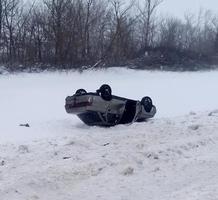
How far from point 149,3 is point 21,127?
122ft

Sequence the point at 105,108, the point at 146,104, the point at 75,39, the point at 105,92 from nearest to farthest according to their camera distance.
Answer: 1. the point at 105,92
2. the point at 105,108
3. the point at 146,104
4. the point at 75,39

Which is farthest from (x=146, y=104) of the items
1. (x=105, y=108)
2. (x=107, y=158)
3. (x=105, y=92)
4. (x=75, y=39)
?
(x=75, y=39)

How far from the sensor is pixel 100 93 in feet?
42.2

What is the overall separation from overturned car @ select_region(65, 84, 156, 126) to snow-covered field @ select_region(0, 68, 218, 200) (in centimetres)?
37

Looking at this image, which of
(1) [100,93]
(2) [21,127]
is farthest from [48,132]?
(1) [100,93]

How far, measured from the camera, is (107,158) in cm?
883

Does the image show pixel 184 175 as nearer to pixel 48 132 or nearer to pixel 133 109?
pixel 48 132

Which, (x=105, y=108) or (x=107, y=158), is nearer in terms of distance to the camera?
(x=107, y=158)

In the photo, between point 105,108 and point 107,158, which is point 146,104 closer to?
point 105,108

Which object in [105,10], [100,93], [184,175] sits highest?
[105,10]

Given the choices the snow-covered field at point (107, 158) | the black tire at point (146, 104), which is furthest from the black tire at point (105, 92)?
the black tire at point (146, 104)

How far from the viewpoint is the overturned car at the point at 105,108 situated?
12555mm

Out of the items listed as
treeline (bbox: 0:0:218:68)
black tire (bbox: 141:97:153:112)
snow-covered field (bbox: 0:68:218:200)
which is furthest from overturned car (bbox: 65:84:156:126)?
treeline (bbox: 0:0:218:68)

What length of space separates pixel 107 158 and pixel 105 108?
4180 millimetres
